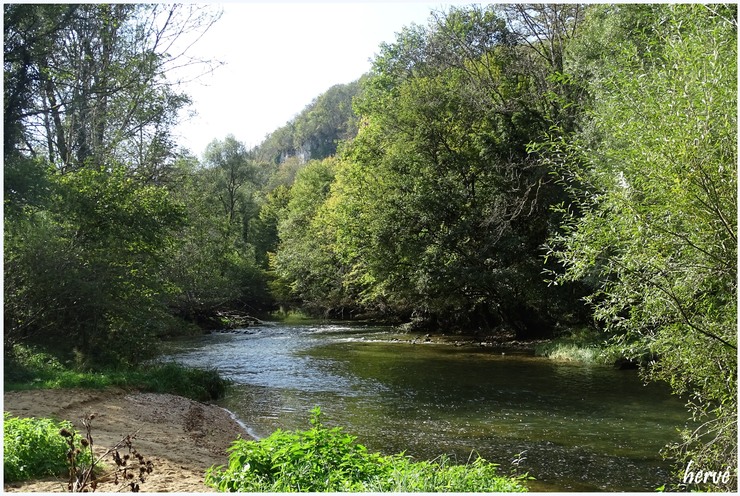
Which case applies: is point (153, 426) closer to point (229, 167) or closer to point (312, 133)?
point (229, 167)

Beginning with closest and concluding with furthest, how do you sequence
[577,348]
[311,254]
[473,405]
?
1. [473,405]
2. [577,348]
3. [311,254]

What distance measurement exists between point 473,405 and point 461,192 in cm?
1387

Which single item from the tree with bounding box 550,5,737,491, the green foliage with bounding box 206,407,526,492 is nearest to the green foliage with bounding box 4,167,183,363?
the green foliage with bounding box 206,407,526,492

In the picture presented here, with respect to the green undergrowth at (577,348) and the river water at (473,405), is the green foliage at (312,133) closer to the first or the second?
the green undergrowth at (577,348)

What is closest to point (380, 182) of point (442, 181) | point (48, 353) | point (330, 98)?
point (442, 181)

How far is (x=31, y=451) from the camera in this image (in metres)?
7.66

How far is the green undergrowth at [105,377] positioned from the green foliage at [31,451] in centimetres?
590

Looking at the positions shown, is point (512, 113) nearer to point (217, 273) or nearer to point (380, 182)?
point (380, 182)

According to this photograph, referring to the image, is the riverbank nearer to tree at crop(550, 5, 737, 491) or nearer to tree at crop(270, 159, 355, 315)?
tree at crop(550, 5, 737, 491)

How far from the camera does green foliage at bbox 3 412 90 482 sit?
7.40 meters

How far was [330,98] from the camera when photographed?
4154 inches

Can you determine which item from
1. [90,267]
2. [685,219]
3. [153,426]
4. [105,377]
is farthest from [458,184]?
[685,219]

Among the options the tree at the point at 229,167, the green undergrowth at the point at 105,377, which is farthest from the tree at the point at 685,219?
the tree at the point at 229,167

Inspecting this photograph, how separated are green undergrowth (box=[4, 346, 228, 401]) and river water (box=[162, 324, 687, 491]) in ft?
2.69
